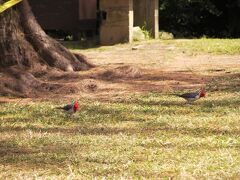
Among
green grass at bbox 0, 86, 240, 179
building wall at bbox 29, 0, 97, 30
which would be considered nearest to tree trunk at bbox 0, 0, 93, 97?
green grass at bbox 0, 86, 240, 179

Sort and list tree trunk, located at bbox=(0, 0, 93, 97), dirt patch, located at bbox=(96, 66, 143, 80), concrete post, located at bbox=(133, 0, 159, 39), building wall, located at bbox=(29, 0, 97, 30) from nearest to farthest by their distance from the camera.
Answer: tree trunk, located at bbox=(0, 0, 93, 97)
dirt patch, located at bbox=(96, 66, 143, 80)
concrete post, located at bbox=(133, 0, 159, 39)
building wall, located at bbox=(29, 0, 97, 30)

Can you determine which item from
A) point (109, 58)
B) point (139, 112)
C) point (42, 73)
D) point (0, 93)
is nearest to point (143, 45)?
point (109, 58)

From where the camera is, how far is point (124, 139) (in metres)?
6.72

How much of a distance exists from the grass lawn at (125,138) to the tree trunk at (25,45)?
179 cm

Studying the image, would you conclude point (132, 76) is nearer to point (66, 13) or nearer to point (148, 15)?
point (148, 15)

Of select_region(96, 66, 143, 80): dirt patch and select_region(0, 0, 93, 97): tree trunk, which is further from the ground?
select_region(0, 0, 93, 97): tree trunk

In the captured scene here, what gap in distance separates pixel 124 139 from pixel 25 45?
4.76m

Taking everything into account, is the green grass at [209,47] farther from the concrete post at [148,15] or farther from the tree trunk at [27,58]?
the tree trunk at [27,58]

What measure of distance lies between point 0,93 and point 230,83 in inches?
143

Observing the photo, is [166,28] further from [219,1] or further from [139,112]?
[139,112]

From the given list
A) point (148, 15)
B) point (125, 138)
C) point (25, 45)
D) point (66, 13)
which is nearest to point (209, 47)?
point (148, 15)

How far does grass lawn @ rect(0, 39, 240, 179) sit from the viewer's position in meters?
5.52

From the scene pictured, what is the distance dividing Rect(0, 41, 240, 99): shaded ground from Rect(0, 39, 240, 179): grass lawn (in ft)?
2.10

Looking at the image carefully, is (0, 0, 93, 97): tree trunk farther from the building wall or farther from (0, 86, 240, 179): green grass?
the building wall
